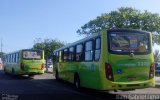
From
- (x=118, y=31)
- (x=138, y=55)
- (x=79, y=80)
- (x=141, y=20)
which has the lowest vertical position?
(x=79, y=80)

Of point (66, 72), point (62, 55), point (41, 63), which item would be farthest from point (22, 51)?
point (66, 72)

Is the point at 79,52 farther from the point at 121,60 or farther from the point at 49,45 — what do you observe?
the point at 49,45

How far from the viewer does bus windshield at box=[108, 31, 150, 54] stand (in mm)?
14797

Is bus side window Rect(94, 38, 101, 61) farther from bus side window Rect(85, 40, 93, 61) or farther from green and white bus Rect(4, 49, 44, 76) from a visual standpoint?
green and white bus Rect(4, 49, 44, 76)

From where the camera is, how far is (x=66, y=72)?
22.5 meters

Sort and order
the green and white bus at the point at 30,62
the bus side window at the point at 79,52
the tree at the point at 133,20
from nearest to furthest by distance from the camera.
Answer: the bus side window at the point at 79,52 < the green and white bus at the point at 30,62 < the tree at the point at 133,20

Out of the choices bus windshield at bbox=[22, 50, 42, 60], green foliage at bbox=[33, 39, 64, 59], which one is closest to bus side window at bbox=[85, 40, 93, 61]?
bus windshield at bbox=[22, 50, 42, 60]

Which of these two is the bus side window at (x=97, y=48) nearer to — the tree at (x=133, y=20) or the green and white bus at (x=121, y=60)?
the green and white bus at (x=121, y=60)

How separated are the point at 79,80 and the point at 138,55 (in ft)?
14.9

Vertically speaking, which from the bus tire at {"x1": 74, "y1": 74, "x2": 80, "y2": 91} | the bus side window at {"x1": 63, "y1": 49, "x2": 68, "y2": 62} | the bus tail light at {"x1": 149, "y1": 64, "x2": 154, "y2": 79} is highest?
the bus side window at {"x1": 63, "y1": 49, "x2": 68, "y2": 62}

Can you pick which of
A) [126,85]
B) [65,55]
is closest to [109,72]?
[126,85]

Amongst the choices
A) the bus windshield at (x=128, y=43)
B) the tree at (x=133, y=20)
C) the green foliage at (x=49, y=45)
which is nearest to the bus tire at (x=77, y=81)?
the bus windshield at (x=128, y=43)

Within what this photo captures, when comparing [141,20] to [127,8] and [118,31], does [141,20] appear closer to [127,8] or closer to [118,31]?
[127,8]

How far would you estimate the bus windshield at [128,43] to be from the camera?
48.5 ft
